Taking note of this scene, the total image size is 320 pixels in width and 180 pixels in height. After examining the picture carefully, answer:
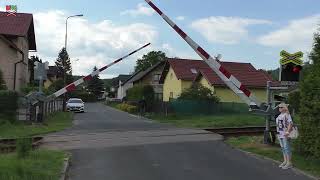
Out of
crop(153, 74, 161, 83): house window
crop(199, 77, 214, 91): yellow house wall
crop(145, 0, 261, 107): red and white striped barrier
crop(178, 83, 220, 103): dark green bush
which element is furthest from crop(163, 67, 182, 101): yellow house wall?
crop(145, 0, 261, 107): red and white striped barrier

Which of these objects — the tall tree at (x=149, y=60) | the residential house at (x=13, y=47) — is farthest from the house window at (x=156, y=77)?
the tall tree at (x=149, y=60)

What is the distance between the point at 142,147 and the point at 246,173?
19.7ft

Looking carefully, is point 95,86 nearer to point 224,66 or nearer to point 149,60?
point 149,60

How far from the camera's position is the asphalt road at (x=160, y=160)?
39.3 feet

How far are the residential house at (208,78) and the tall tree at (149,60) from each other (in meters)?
77.4

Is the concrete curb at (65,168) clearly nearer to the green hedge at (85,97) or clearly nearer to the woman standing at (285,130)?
the woman standing at (285,130)

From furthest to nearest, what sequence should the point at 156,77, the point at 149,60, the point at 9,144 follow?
the point at 149,60 < the point at 156,77 < the point at 9,144

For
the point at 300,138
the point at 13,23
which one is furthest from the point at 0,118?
the point at 13,23

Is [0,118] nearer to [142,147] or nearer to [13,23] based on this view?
[142,147]

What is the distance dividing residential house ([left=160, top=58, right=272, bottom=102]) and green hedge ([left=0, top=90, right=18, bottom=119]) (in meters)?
26.8

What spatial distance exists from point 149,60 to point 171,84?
3380 inches

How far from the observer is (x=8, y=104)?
89.3 feet

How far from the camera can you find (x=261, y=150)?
16.7 m

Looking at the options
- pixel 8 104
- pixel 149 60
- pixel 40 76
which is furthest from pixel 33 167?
pixel 149 60
